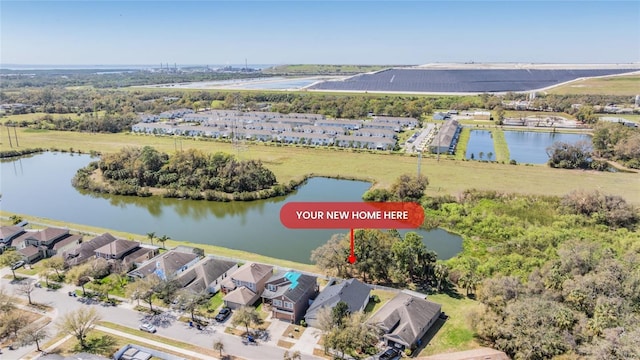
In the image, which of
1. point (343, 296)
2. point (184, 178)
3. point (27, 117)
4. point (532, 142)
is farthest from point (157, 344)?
point (27, 117)

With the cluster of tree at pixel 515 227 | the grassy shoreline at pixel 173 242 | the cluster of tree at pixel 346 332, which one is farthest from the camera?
the grassy shoreline at pixel 173 242

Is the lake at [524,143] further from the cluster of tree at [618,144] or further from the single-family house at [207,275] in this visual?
the single-family house at [207,275]

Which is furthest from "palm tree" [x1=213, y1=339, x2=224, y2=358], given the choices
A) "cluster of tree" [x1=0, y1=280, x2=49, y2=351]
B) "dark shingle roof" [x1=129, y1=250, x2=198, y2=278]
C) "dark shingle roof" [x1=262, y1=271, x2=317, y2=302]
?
"cluster of tree" [x1=0, y1=280, x2=49, y2=351]

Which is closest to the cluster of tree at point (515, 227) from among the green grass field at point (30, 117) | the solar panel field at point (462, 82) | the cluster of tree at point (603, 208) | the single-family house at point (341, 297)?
the cluster of tree at point (603, 208)

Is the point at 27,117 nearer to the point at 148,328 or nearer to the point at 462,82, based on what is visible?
the point at 148,328

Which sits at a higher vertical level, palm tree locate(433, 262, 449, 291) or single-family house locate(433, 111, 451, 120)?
single-family house locate(433, 111, 451, 120)

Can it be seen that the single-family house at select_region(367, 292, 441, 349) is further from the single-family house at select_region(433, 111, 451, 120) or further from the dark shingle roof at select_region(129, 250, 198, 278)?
the single-family house at select_region(433, 111, 451, 120)

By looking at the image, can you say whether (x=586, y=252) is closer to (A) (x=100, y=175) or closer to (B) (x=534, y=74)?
(A) (x=100, y=175)
